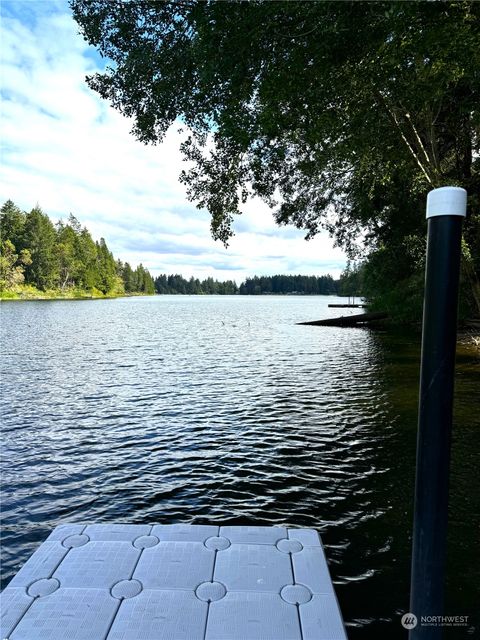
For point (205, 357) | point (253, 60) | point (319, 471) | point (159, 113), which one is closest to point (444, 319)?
point (253, 60)

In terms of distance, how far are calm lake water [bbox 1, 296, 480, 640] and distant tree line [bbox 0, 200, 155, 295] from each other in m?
77.6

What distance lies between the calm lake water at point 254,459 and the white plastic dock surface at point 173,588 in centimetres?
111

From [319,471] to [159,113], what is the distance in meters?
7.62

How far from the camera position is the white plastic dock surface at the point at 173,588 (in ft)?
9.57

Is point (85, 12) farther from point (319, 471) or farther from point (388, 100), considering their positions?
point (319, 471)

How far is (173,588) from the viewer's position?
3.36 meters

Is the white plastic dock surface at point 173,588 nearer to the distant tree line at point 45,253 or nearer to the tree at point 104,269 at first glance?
the distant tree line at point 45,253

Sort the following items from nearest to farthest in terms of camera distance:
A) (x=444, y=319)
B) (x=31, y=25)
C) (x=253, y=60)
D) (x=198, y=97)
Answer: (x=444, y=319), (x=253, y=60), (x=31, y=25), (x=198, y=97)

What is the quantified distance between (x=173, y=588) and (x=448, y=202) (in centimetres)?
334

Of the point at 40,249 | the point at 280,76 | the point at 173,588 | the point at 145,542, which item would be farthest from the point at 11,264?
the point at 173,588

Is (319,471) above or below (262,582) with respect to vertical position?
below

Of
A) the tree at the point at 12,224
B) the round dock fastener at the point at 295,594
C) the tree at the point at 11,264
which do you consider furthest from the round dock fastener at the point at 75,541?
the tree at the point at 12,224

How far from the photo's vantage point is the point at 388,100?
8.96 meters

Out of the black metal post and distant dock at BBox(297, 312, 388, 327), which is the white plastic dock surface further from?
distant dock at BBox(297, 312, 388, 327)
